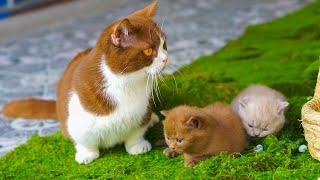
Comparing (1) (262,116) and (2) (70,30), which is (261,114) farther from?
(2) (70,30)

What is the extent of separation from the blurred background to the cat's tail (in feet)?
0.21

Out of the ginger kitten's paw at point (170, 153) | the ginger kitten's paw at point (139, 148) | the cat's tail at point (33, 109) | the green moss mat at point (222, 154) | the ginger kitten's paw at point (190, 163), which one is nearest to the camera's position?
the green moss mat at point (222, 154)

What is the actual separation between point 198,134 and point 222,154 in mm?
128

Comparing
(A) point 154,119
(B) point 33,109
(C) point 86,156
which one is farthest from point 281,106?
(B) point 33,109

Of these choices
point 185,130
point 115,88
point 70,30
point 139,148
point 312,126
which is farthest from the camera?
point 70,30

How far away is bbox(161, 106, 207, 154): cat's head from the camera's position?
2.32 meters

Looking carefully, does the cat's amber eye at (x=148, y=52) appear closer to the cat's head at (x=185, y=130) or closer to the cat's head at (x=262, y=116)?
the cat's head at (x=185, y=130)

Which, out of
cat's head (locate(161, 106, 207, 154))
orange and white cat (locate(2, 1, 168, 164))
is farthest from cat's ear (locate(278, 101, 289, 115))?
orange and white cat (locate(2, 1, 168, 164))

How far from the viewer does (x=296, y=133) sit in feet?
9.03

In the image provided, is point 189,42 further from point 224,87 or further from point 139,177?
point 139,177

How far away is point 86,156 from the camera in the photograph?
268 centimetres

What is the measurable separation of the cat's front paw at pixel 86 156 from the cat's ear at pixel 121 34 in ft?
1.94

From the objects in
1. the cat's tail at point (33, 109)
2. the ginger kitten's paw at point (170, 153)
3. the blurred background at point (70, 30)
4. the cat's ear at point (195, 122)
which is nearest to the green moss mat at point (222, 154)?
the ginger kitten's paw at point (170, 153)

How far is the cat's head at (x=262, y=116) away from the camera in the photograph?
266 centimetres
